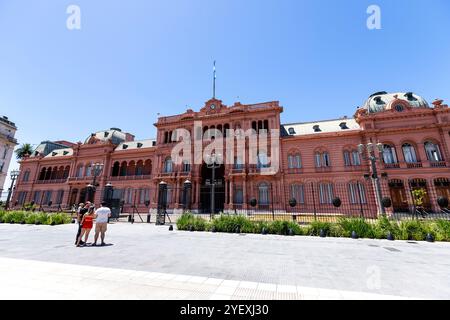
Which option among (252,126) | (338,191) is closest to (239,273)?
(338,191)

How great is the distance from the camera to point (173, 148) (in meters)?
30.6

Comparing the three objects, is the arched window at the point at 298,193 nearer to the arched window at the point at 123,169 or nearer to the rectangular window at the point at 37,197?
the arched window at the point at 123,169

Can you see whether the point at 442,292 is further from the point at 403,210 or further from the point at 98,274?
the point at 403,210

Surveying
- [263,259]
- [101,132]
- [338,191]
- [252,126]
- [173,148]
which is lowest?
[263,259]

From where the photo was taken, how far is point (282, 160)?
26469mm

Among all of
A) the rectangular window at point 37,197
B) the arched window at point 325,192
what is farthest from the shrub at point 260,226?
the rectangular window at point 37,197

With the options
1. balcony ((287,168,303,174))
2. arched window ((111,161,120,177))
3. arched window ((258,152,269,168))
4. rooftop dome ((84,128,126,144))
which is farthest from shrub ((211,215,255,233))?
rooftop dome ((84,128,126,144))

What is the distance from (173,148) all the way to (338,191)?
77.9 ft

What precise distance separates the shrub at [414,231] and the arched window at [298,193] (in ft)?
47.1

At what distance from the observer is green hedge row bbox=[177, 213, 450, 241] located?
967cm

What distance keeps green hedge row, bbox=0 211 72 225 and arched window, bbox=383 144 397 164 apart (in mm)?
34362

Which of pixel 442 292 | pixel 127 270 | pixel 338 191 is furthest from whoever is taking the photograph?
pixel 338 191

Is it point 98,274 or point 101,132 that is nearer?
point 98,274

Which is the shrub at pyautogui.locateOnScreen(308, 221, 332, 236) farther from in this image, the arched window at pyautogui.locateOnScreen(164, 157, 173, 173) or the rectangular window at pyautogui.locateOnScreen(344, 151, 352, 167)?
the arched window at pyautogui.locateOnScreen(164, 157, 173, 173)
